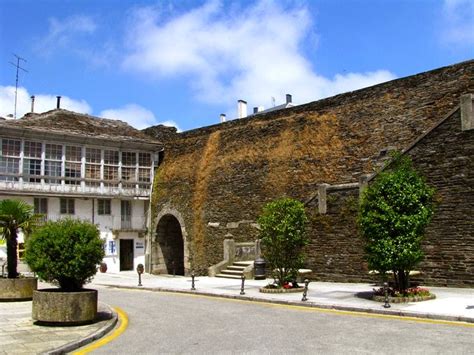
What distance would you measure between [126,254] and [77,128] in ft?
26.1

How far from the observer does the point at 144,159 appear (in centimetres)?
3203

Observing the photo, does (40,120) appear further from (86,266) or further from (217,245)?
(86,266)

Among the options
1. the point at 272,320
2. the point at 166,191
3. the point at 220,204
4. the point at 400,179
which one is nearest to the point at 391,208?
the point at 400,179

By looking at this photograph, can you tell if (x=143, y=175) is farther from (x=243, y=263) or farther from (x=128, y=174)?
(x=243, y=263)

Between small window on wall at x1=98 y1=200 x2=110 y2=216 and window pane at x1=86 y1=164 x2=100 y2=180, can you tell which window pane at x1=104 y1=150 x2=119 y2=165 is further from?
small window on wall at x1=98 y1=200 x2=110 y2=216

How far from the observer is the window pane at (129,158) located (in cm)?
3130

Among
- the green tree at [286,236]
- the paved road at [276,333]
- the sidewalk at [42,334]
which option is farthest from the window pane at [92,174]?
the sidewalk at [42,334]

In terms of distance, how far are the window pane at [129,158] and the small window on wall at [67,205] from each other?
3.91m

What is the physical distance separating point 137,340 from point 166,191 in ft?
73.4

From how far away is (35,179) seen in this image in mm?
27875

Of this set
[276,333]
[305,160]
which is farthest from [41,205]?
[276,333]

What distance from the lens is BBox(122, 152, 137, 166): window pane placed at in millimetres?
31297

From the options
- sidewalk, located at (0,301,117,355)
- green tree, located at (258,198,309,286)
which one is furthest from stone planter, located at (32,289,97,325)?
green tree, located at (258,198,309,286)

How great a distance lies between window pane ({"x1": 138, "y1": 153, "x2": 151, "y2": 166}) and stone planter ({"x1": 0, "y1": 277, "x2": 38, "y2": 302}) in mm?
17684
